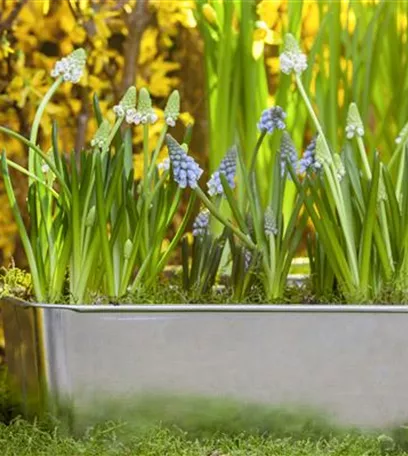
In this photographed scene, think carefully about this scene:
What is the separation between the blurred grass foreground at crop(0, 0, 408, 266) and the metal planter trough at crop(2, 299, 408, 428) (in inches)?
12.1

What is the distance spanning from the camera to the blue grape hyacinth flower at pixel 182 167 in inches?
30.8

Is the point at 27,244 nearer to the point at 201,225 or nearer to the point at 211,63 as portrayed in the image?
the point at 201,225

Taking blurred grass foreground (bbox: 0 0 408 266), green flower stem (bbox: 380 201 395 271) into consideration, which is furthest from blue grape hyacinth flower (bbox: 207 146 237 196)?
blurred grass foreground (bbox: 0 0 408 266)

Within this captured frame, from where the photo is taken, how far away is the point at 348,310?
2.38ft

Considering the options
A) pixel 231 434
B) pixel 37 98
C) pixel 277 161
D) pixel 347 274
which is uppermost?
pixel 37 98

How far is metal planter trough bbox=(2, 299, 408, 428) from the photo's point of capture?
73 cm

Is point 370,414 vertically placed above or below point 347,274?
below

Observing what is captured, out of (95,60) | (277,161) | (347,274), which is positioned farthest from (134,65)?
(347,274)

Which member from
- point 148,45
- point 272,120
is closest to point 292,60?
point 272,120

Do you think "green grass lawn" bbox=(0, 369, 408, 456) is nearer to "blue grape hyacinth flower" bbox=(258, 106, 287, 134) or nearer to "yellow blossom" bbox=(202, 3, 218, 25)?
"blue grape hyacinth flower" bbox=(258, 106, 287, 134)

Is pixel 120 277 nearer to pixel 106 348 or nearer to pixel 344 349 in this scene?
pixel 106 348

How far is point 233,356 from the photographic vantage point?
2.42ft

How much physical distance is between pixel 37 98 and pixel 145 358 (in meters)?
0.69

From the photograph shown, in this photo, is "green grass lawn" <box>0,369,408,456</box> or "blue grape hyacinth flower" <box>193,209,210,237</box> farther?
"blue grape hyacinth flower" <box>193,209,210,237</box>
